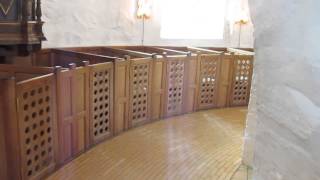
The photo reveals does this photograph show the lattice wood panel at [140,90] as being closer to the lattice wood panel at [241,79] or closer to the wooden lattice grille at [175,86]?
the wooden lattice grille at [175,86]

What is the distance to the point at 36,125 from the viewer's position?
3230 mm

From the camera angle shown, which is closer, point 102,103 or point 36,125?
point 36,125

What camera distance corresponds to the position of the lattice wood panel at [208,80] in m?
6.16

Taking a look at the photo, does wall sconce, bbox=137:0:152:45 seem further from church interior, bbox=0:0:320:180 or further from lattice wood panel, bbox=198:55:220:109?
lattice wood panel, bbox=198:55:220:109

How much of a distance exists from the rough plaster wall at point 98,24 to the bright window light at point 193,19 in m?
0.20

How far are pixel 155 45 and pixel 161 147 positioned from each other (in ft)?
13.5

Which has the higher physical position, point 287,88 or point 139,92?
point 287,88

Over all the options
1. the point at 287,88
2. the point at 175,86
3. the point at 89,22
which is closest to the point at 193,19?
the point at 89,22

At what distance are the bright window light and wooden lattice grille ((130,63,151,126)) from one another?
10.6ft

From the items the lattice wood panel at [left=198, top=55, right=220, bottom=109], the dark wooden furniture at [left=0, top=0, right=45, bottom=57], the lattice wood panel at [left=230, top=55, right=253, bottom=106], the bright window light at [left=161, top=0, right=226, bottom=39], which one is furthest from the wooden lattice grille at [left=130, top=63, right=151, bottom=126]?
the bright window light at [left=161, top=0, right=226, bottom=39]

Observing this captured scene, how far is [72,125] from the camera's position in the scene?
12.8 feet

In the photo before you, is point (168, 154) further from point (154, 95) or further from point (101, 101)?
point (154, 95)

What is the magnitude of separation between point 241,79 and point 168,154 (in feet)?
9.76

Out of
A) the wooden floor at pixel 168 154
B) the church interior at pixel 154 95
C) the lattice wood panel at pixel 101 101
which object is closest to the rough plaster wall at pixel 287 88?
the church interior at pixel 154 95
